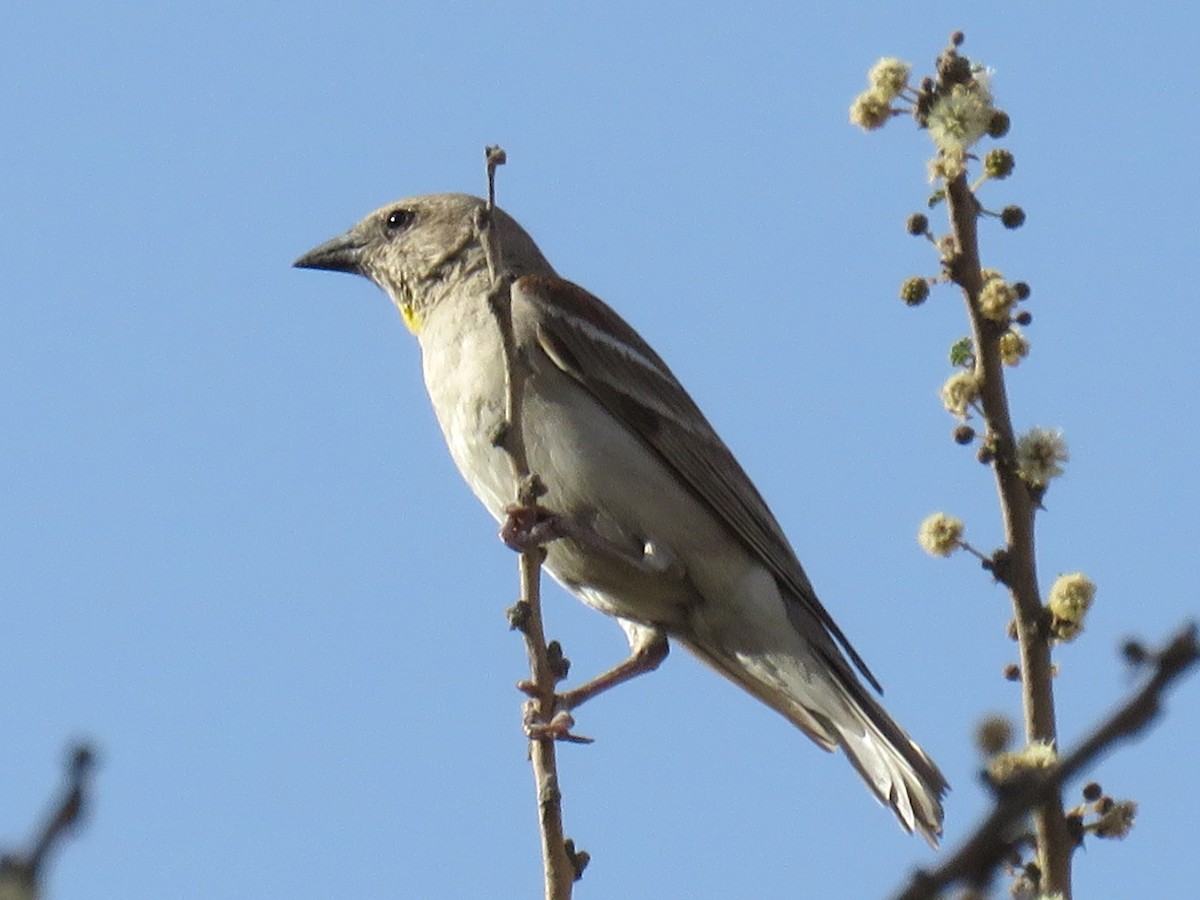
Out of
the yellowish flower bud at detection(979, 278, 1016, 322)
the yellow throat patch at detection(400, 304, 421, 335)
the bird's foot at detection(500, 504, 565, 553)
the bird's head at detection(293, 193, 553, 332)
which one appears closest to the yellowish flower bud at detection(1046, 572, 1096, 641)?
the yellowish flower bud at detection(979, 278, 1016, 322)

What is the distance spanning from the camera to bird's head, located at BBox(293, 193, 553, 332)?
862 centimetres

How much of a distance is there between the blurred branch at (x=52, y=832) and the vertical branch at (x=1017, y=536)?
2662mm

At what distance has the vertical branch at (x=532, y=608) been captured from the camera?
14.7 feet

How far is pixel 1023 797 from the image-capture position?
1.60 meters

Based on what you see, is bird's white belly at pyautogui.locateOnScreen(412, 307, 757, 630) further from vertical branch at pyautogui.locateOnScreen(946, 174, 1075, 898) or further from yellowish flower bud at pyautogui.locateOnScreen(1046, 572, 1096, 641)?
yellowish flower bud at pyautogui.locateOnScreen(1046, 572, 1096, 641)

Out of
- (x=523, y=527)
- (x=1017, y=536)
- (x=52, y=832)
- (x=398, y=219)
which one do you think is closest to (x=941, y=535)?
(x=1017, y=536)

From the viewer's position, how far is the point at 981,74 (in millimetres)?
4883

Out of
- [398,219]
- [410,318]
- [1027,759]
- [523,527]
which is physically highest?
[398,219]

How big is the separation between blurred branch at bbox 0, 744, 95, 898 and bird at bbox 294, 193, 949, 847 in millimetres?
5047

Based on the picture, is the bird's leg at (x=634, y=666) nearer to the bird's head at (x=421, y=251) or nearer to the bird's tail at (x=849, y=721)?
the bird's tail at (x=849, y=721)

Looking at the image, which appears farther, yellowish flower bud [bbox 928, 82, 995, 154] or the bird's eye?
the bird's eye

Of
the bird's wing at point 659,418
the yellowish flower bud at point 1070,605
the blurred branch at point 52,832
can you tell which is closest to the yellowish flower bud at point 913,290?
the yellowish flower bud at point 1070,605

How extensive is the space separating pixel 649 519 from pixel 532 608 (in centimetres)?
231

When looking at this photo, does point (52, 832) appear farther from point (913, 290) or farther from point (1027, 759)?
point (913, 290)
